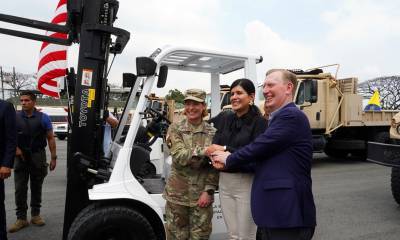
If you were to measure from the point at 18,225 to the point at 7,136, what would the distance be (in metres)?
1.49

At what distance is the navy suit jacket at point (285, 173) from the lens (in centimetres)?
206

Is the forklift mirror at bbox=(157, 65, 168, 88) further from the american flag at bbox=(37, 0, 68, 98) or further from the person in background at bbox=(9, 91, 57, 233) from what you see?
the person in background at bbox=(9, 91, 57, 233)

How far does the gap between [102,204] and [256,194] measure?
1.50 metres

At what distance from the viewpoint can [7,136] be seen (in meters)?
3.80

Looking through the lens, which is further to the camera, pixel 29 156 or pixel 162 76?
pixel 29 156

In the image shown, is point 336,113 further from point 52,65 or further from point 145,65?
point 145,65

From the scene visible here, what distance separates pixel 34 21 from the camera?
10.9 ft

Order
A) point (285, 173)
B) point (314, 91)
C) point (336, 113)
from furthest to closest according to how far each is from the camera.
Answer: point (336, 113) < point (314, 91) < point (285, 173)

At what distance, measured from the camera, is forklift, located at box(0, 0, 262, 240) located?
3.05 metres

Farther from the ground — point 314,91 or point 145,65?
point 314,91

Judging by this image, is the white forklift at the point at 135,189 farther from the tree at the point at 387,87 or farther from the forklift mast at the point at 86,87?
the tree at the point at 387,87

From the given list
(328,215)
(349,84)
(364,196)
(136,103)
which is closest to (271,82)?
(136,103)

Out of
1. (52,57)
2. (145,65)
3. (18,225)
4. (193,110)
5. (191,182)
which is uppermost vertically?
(52,57)

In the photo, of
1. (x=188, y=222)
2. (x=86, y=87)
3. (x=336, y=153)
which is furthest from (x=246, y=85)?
(x=336, y=153)
